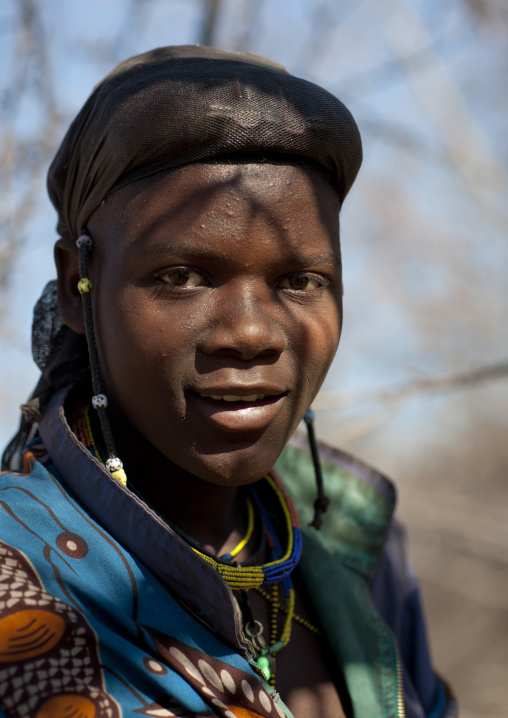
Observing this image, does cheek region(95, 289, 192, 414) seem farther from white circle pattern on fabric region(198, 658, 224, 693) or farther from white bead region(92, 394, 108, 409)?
white circle pattern on fabric region(198, 658, 224, 693)

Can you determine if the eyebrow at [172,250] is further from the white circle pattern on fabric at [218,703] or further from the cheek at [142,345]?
the white circle pattern on fabric at [218,703]

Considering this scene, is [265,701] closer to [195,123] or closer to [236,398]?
[236,398]

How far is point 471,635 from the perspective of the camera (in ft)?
19.6

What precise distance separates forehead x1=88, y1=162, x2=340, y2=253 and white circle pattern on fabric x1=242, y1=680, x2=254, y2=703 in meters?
0.89

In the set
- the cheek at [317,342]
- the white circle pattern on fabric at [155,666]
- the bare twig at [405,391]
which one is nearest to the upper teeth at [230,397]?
the cheek at [317,342]

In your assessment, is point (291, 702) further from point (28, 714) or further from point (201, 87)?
point (201, 87)

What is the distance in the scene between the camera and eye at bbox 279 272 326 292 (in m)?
1.68

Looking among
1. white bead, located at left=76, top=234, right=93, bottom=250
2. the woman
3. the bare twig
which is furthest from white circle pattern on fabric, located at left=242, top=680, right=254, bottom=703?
the bare twig

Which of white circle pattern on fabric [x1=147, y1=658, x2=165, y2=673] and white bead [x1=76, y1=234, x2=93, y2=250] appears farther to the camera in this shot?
white bead [x1=76, y1=234, x2=93, y2=250]

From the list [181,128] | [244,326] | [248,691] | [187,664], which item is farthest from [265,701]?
[181,128]

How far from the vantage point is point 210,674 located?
1454 mm

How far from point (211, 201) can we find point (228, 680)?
95 centimetres

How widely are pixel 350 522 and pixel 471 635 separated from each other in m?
4.20

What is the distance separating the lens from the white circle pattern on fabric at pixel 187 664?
1.42 meters
